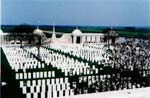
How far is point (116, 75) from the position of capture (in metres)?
2.73

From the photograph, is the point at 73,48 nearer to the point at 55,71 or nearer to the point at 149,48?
the point at 55,71

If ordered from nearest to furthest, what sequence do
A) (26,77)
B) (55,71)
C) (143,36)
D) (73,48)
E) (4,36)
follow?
(4,36) < (26,77) < (55,71) < (73,48) < (143,36)

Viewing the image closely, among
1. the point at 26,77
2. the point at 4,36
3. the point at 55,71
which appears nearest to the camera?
the point at 4,36

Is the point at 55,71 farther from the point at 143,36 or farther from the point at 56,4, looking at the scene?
the point at 143,36

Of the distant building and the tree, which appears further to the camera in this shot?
the distant building

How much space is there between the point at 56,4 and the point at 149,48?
1.15 meters

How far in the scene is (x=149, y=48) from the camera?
113 inches

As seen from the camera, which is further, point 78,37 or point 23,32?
point 78,37

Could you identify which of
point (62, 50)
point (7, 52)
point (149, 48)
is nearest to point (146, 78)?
point (149, 48)

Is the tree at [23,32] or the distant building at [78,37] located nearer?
the tree at [23,32]

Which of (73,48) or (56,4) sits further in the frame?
(73,48)

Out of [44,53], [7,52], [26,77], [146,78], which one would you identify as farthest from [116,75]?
[7,52]

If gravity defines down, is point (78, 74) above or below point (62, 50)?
below

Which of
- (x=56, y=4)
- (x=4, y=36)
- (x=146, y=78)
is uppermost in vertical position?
(x=56, y=4)
